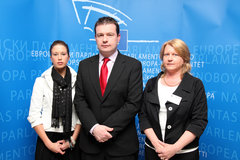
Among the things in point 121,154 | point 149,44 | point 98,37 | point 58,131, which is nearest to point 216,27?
point 149,44

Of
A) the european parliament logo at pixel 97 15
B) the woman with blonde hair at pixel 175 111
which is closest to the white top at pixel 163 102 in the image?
the woman with blonde hair at pixel 175 111

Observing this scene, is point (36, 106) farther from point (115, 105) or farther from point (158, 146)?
point (158, 146)

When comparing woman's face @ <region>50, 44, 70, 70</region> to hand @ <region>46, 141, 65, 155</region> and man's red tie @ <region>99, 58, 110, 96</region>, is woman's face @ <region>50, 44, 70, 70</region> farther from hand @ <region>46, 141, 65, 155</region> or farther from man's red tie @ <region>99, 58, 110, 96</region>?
hand @ <region>46, 141, 65, 155</region>

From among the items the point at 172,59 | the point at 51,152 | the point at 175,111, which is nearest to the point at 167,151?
the point at 175,111

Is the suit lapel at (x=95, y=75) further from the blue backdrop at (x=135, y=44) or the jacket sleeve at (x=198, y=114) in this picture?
the blue backdrop at (x=135, y=44)

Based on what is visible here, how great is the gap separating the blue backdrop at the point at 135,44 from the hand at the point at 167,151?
1080mm

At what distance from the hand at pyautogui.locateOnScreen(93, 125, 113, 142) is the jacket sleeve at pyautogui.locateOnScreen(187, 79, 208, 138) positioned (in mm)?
593

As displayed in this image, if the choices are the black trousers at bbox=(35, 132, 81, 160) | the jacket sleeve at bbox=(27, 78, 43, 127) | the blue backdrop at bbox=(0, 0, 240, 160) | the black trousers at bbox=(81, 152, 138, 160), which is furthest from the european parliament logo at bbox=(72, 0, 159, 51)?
the black trousers at bbox=(81, 152, 138, 160)

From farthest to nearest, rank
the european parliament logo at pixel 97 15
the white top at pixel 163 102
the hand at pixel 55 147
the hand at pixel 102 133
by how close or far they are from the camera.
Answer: the european parliament logo at pixel 97 15 → the hand at pixel 55 147 → the white top at pixel 163 102 → the hand at pixel 102 133

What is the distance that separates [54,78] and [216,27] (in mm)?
1772

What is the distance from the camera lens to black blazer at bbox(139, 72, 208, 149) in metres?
1.60

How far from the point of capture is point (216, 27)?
7.65 ft

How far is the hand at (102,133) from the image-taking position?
156cm

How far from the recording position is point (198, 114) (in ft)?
5.24
